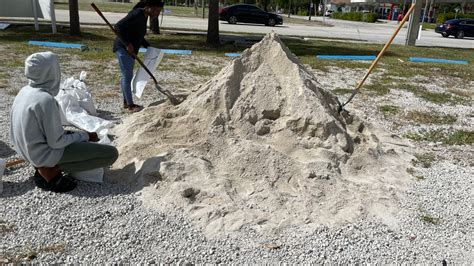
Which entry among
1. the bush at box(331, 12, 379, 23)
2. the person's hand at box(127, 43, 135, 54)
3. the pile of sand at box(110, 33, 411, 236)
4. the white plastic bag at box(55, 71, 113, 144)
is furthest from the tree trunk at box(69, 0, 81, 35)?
the bush at box(331, 12, 379, 23)

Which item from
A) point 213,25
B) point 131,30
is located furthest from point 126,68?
point 213,25

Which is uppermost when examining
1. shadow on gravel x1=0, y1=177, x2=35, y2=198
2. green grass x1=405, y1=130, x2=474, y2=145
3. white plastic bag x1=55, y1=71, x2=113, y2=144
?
white plastic bag x1=55, y1=71, x2=113, y2=144

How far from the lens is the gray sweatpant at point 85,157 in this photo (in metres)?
3.41

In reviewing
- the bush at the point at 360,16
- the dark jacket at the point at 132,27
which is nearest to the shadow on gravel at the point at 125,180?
the dark jacket at the point at 132,27

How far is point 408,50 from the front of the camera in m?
15.2

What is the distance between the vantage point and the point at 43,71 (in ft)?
10.2

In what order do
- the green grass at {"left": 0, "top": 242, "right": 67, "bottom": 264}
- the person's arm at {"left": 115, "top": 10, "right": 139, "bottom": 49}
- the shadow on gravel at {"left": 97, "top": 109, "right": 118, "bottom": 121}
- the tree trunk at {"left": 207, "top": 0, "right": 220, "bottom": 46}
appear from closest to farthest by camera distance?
the green grass at {"left": 0, "top": 242, "right": 67, "bottom": 264} → the person's arm at {"left": 115, "top": 10, "right": 139, "bottom": 49} → the shadow on gravel at {"left": 97, "top": 109, "right": 118, "bottom": 121} → the tree trunk at {"left": 207, "top": 0, "right": 220, "bottom": 46}

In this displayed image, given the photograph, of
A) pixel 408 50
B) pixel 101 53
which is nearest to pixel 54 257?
pixel 101 53

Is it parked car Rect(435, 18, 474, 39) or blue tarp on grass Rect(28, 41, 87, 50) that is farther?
parked car Rect(435, 18, 474, 39)

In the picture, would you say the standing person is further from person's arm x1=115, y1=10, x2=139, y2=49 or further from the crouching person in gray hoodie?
the crouching person in gray hoodie

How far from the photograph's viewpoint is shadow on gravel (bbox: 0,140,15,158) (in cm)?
425

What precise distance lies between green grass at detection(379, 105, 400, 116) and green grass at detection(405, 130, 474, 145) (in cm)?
90

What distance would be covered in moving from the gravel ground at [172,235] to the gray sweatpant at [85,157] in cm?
22

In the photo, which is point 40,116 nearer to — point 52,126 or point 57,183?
point 52,126
